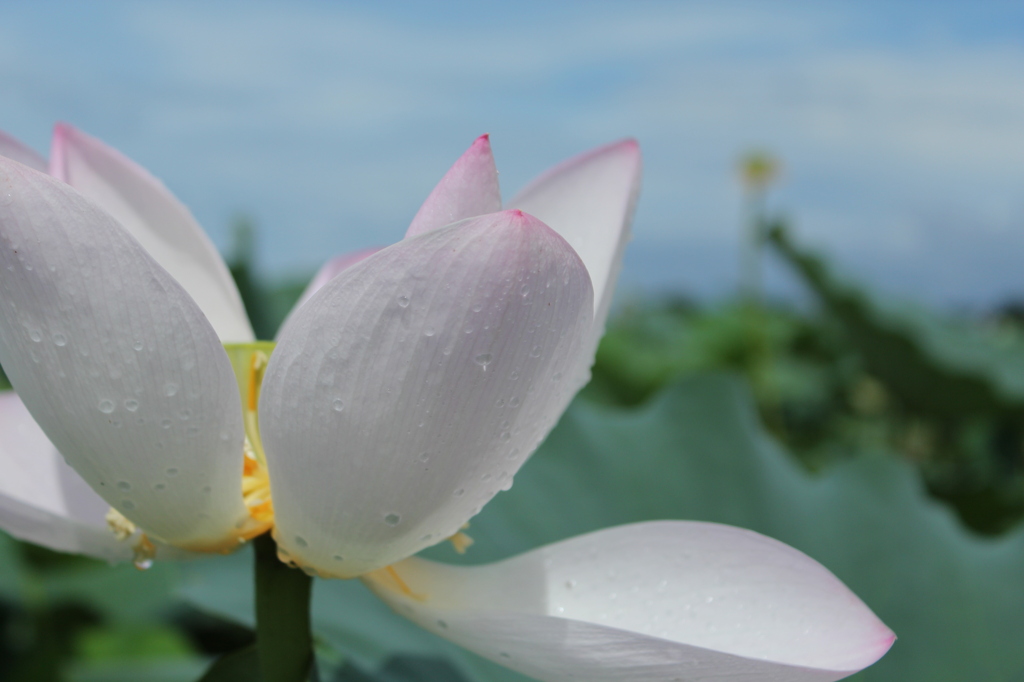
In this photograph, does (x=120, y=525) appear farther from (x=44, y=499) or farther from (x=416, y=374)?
(x=416, y=374)

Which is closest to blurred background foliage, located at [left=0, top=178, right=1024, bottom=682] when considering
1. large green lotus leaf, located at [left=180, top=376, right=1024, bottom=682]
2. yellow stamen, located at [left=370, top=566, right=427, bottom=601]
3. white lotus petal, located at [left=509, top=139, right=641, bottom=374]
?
large green lotus leaf, located at [left=180, top=376, right=1024, bottom=682]

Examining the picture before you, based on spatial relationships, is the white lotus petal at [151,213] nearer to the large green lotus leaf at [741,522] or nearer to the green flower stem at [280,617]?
the green flower stem at [280,617]

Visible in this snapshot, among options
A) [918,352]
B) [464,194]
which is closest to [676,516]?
[464,194]

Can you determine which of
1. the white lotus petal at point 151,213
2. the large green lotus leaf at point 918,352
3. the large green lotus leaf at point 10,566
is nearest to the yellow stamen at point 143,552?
the white lotus petal at point 151,213

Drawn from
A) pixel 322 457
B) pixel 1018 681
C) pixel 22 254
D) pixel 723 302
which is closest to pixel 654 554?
pixel 322 457

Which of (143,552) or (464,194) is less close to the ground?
(464,194)

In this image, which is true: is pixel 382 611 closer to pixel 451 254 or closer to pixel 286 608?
pixel 286 608

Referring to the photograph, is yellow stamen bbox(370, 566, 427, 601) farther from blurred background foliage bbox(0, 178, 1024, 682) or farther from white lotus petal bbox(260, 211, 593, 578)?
blurred background foliage bbox(0, 178, 1024, 682)
